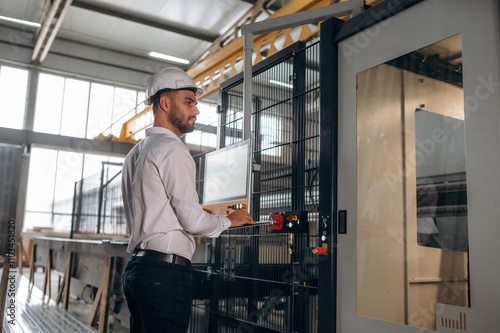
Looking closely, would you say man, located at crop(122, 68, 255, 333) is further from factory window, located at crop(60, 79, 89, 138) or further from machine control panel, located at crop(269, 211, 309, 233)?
factory window, located at crop(60, 79, 89, 138)

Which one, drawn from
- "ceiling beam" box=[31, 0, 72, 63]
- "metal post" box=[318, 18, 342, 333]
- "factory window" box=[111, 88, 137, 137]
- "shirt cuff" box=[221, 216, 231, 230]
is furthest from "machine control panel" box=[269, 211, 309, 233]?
"factory window" box=[111, 88, 137, 137]

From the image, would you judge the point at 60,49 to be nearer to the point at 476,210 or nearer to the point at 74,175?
the point at 74,175

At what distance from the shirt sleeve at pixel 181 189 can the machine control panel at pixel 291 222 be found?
0.76 metres

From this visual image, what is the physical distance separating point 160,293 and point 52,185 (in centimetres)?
1244

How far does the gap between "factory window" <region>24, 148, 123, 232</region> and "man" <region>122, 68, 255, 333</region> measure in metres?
11.6

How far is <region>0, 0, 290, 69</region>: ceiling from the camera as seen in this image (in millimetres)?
9805

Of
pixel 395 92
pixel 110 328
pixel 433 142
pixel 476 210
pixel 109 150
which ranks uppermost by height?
pixel 109 150

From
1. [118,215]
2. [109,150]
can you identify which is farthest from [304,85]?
[109,150]

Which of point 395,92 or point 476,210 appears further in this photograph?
point 395,92

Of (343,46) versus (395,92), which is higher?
(343,46)

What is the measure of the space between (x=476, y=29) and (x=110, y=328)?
13.3 ft

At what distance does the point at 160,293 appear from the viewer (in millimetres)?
1550

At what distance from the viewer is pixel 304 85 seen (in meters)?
2.63

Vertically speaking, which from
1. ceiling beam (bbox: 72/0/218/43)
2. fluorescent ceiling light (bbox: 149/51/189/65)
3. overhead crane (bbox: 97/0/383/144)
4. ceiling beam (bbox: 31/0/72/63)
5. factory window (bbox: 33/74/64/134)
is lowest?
overhead crane (bbox: 97/0/383/144)
